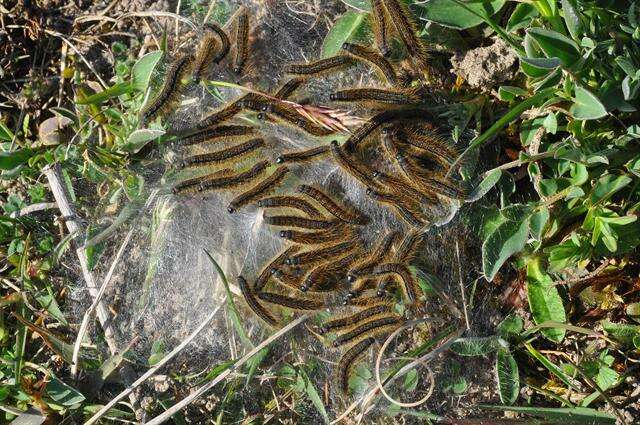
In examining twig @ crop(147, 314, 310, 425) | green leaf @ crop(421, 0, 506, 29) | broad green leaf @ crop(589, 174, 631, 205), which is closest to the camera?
broad green leaf @ crop(589, 174, 631, 205)

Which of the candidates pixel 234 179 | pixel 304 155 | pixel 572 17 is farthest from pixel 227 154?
pixel 572 17

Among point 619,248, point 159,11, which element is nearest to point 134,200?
point 159,11

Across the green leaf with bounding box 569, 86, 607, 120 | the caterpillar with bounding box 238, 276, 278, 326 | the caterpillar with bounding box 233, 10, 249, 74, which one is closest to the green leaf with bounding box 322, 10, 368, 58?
the caterpillar with bounding box 233, 10, 249, 74

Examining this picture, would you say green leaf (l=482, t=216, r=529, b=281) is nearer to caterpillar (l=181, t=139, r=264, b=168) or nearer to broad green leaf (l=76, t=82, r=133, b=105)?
caterpillar (l=181, t=139, r=264, b=168)

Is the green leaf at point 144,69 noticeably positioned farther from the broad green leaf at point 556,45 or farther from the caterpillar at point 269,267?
the broad green leaf at point 556,45

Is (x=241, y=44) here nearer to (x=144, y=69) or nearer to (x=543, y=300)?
(x=144, y=69)

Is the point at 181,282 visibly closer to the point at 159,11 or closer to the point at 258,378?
the point at 258,378

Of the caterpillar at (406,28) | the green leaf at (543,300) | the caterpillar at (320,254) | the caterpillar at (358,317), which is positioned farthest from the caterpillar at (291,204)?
the green leaf at (543,300)
